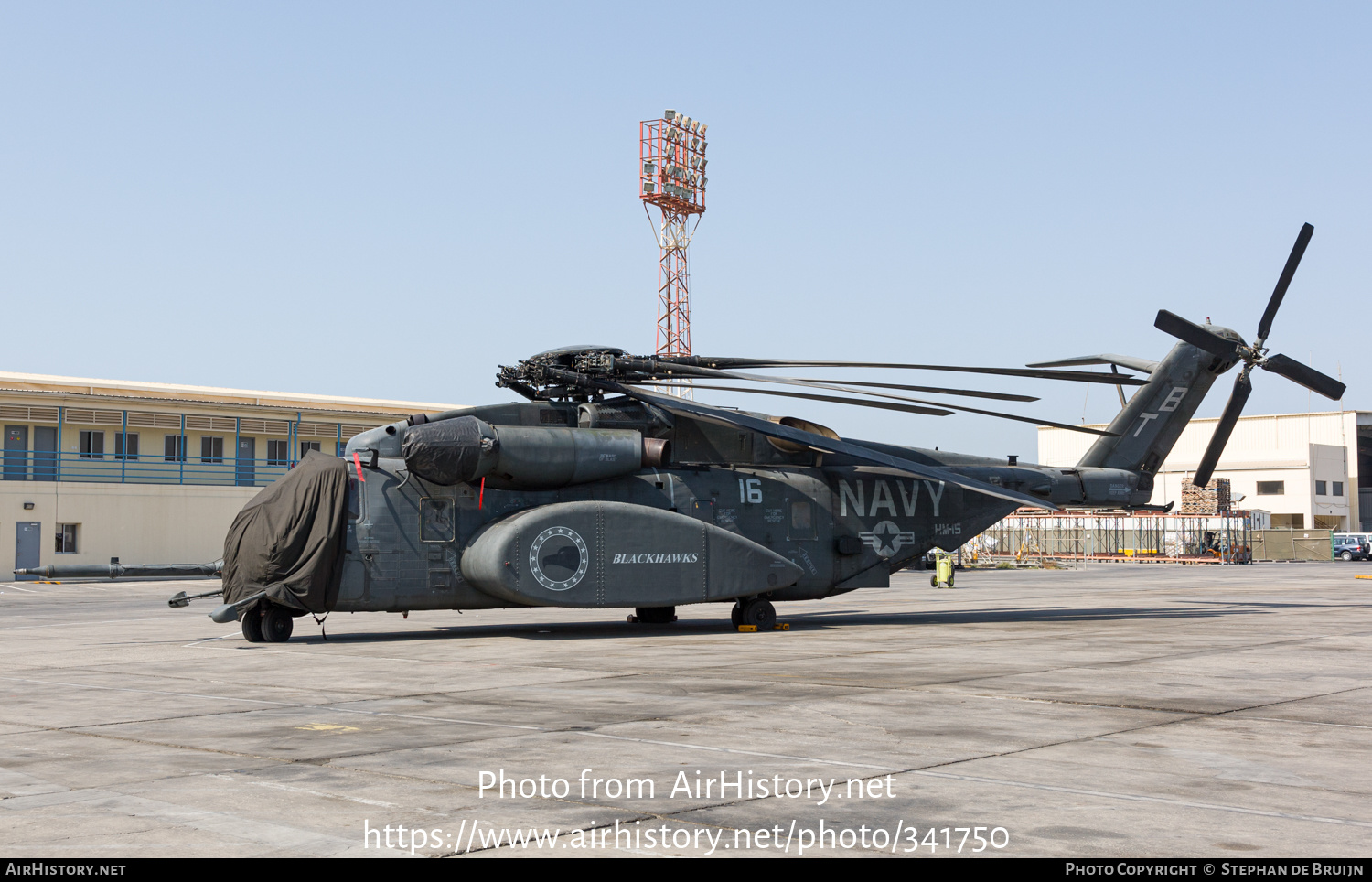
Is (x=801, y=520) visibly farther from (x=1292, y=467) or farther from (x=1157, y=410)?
(x=1292, y=467)

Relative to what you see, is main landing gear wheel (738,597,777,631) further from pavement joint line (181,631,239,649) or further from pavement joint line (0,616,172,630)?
pavement joint line (0,616,172,630)

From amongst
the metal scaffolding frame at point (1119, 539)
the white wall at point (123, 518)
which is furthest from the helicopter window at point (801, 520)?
the metal scaffolding frame at point (1119, 539)

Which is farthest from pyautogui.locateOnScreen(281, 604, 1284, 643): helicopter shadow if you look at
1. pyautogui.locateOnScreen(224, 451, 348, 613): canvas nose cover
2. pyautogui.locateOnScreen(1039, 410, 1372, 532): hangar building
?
pyautogui.locateOnScreen(1039, 410, 1372, 532): hangar building

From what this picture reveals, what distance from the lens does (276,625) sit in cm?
1783

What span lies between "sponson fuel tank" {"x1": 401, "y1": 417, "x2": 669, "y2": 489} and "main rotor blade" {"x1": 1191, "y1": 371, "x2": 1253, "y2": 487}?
11.5m

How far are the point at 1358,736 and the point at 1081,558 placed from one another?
2629 inches

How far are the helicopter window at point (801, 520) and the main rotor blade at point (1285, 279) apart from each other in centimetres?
1016

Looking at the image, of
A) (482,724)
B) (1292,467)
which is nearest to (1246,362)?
(482,724)

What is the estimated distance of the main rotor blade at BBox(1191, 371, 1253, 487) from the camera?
918 inches

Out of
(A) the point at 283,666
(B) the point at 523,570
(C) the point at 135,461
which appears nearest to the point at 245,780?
(A) the point at 283,666

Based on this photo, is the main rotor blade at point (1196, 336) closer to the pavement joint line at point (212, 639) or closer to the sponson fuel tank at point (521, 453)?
the sponson fuel tank at point (521, 453)

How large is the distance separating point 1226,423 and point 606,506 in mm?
12987

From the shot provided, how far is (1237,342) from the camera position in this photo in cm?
2358
